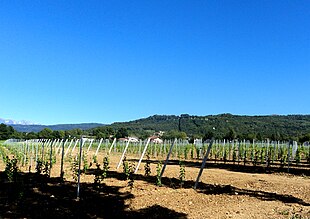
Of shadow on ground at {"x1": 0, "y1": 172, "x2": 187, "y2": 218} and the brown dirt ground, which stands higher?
the brown dirt ground

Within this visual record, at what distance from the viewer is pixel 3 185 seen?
30.6ft

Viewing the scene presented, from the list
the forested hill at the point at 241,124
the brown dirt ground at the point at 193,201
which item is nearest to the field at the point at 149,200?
the brown dirt ground at the point at 193,201

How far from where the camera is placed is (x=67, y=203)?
730 centimetres

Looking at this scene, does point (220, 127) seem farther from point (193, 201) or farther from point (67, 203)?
point (67, 203)

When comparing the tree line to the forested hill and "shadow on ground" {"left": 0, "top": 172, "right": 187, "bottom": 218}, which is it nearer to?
the forested hill

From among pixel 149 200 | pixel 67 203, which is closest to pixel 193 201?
pixel 149 200

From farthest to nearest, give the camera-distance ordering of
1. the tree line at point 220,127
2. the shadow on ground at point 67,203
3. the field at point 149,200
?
the tree line at point 220,127 → the field at point 149,200 → the shadow on ground at point 67,203

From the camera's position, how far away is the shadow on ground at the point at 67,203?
20.8 feet

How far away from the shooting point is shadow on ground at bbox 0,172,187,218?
6.35 meters

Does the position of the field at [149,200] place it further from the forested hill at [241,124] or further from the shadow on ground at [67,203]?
the forested hill at [241,124]

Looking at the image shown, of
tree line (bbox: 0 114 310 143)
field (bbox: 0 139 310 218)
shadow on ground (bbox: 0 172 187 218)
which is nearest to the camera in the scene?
shadow on ground (bbox: 0 172 187 218)

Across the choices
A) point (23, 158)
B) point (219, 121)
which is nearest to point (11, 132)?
point (219, 121)

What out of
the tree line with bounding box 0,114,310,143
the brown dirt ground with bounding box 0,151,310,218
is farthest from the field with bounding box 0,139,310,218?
the tree line with bounding box 0,114,310,143

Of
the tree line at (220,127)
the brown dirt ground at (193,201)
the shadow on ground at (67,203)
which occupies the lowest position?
the shadow on ground at (67,203)
